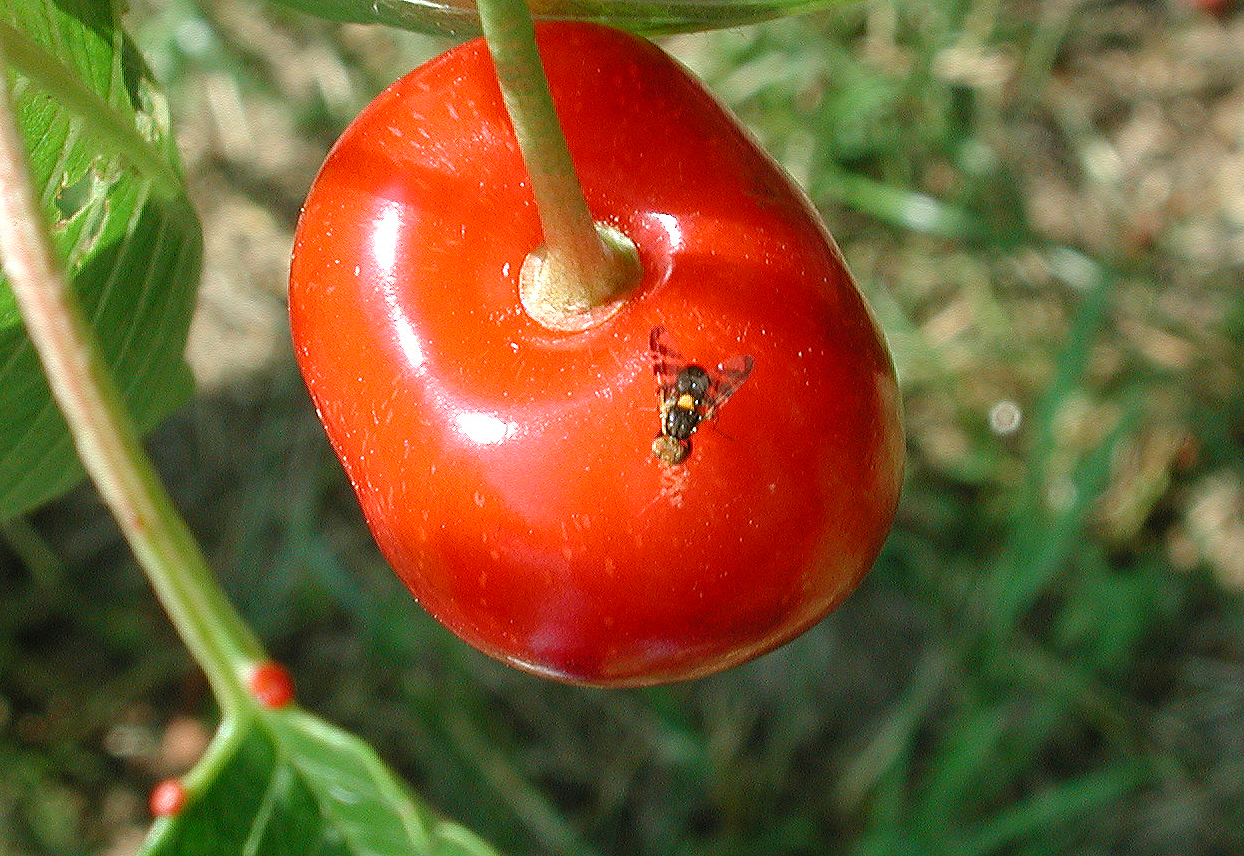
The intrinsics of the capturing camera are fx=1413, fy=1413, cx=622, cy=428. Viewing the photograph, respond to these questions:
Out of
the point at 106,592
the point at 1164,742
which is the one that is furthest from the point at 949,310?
the point at 106,592

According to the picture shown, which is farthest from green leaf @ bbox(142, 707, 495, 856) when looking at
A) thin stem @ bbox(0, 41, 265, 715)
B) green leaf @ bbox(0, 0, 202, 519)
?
green leaf @ bbox(0, 0, 202, 519)

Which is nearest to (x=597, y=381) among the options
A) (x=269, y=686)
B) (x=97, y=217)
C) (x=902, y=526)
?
(x=269, y=686)

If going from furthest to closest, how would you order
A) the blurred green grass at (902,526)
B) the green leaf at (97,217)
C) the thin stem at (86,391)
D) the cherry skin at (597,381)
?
the blurred green grass at (902,526) < the green leaf at (97,217) < the cherry skin at (597,381) < the thin stem at (86,391)

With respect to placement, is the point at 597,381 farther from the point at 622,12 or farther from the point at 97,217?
the point at 97,217

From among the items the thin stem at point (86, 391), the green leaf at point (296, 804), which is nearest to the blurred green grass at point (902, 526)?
the green leaf at point (296, 804)

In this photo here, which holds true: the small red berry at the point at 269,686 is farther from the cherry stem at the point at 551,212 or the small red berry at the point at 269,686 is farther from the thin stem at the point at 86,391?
the cherry stem at the point at 551,212

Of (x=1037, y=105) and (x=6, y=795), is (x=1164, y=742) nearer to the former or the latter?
(x=1037, y=105)
